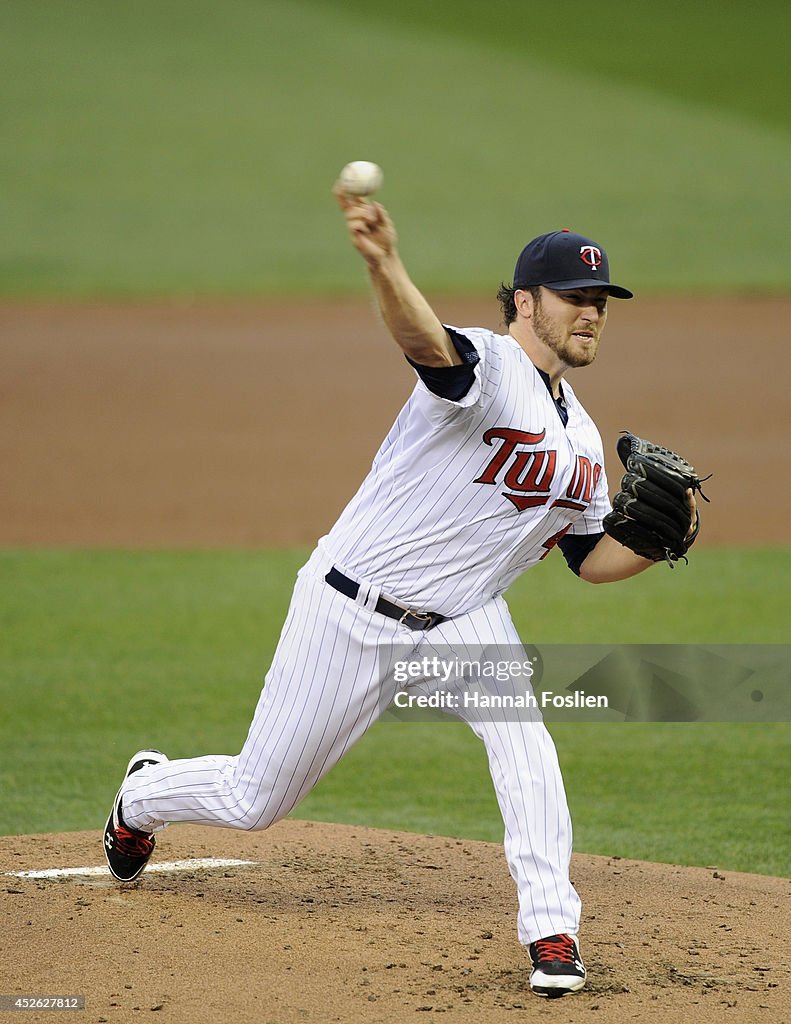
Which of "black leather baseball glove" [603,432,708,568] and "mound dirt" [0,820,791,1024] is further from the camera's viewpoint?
"black leather baseball glove" [603,432,708,568]

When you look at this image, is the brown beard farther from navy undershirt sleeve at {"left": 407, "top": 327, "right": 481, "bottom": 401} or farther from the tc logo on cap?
navy undershirt sleeve at {"left": 407, "top": 327, "right": 481, "bottom": 401}

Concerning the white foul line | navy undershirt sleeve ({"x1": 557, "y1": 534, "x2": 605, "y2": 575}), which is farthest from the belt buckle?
the white foul line

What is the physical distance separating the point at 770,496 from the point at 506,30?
88.9ft

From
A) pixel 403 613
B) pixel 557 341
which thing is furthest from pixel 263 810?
pixel 557 341

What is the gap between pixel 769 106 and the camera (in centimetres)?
3061

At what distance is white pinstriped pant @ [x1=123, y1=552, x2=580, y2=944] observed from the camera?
353cm

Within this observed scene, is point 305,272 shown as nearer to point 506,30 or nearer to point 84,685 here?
point 84,685

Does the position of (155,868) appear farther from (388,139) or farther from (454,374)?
(388,139)

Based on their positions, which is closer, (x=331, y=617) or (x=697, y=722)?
(x=331, y=617)

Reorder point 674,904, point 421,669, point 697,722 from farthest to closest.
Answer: point 697,722
point 674,904
point 421,669

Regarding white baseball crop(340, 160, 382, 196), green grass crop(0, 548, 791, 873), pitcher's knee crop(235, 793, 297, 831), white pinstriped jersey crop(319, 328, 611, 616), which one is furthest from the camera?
green grass crop(0, 548, 791, 873)

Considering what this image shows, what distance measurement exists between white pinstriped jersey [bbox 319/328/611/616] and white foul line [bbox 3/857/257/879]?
1260mm

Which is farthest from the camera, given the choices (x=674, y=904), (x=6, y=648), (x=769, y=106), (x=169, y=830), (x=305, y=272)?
(x=769, y=106)

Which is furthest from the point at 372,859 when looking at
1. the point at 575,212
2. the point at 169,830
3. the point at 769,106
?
the point at 769,106
